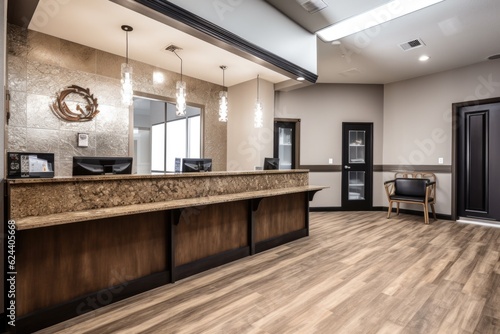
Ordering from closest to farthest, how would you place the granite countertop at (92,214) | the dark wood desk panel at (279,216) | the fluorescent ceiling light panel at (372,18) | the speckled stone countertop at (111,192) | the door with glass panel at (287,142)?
1. the granite countertop at (92,214)
2. the speckled stone countertop at (111,192)
3. the fluorescent ceiling light panel at (372,18)
4. the dark wood desk panel at (279,216)
5. the door with glass panel at (287,142)

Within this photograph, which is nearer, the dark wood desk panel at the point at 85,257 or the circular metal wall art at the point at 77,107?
the dark wood desk panel at the point at 85,257

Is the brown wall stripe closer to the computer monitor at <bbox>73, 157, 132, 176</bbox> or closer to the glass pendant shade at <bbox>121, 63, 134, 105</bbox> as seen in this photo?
the glass pendant shade at <bbox>121, 63, 134, 105</bbox>

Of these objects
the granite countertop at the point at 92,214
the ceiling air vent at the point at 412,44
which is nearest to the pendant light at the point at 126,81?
the granite countertop at the point at 92,214

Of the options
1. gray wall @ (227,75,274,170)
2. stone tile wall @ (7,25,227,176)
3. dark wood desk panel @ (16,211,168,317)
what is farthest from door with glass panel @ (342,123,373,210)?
dark wood desk panel @ (16,211,168,317)

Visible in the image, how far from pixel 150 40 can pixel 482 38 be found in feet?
15.9

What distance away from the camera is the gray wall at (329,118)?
6.48 m

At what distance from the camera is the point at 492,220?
17.0 feet

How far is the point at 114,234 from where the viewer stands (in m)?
2.33

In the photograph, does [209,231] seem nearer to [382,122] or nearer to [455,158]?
[455,158]

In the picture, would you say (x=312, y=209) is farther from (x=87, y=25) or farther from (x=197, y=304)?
(x=87, y=25)

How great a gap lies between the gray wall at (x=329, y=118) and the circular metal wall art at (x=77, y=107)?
13.3ft

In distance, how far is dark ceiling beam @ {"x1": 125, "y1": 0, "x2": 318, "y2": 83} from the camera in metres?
2.59

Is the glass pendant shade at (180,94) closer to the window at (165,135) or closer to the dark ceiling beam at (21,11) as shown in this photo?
the dark ceiling beam at (21,11)

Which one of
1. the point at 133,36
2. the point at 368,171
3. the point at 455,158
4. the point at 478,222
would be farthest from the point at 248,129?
the point at 478,222
